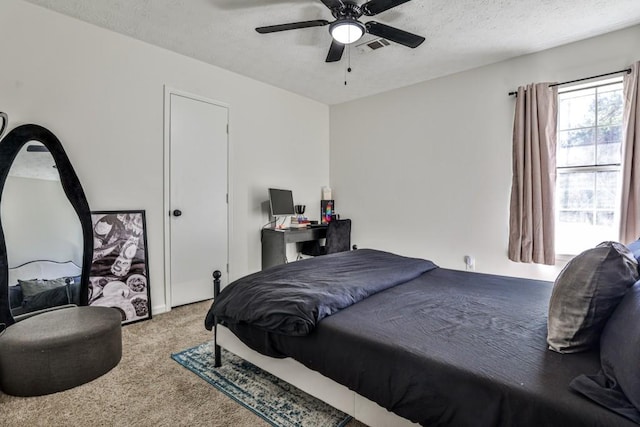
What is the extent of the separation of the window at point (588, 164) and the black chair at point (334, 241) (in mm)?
2301

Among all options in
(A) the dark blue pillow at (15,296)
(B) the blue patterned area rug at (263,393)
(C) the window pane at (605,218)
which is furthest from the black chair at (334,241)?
(A) the dark blue pillow at (15,296)

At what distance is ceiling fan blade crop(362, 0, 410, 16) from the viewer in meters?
2.04

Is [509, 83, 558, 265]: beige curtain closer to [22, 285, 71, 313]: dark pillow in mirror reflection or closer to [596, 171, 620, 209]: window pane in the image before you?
[596, 171, 620, 209]: window pane

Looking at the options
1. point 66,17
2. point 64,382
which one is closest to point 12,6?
point 66,17

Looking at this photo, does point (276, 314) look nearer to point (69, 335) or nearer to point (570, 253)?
point (69, 335)

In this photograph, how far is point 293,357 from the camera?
1.52 m

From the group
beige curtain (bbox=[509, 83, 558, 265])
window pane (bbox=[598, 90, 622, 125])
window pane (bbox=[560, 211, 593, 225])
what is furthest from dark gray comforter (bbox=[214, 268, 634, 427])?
window pane (bbox=[598, 90, 622, 125])

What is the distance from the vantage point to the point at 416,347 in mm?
1224

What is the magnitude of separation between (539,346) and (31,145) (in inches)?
133

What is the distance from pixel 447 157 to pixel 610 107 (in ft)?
4.78

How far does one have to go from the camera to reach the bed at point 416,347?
99cm

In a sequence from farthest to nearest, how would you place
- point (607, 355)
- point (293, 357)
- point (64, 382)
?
1. point (64, 382)
2. point (293, 357)
3. point (607, 355)

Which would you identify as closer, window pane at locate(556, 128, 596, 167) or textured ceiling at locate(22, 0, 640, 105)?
textured ceiling at locate(22, 0, 640, 105)

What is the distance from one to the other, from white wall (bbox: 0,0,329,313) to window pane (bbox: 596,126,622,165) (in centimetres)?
336
